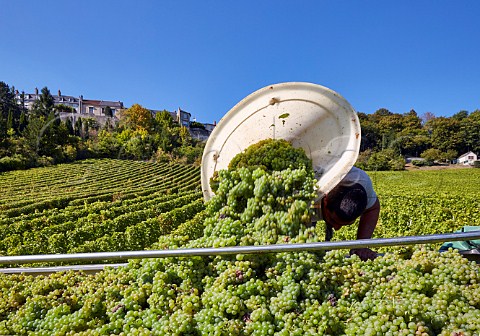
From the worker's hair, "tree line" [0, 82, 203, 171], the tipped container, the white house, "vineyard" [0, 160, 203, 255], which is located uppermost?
"tree line" [0, 82, 203, 171]

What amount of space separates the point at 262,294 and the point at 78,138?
64825 millimetres

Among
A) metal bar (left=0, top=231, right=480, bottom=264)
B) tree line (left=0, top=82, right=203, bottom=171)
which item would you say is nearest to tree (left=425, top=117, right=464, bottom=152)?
metal bar (left=0, top=231, right=480, bottom=264)

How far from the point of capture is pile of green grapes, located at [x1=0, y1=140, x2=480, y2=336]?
5.28 feet

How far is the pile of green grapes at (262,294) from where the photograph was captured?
1608mm

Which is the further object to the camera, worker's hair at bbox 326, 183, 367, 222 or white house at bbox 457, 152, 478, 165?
white house at bbox 457, 152, 478, 165

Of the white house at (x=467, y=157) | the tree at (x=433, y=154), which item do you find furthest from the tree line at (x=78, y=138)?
the white house at (x=467, y=157)

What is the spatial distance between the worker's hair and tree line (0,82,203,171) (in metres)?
48.1

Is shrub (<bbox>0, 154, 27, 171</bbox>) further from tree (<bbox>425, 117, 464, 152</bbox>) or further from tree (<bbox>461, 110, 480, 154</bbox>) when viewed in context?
tree (<bbox>461, 110, 480, 154</bbox>)

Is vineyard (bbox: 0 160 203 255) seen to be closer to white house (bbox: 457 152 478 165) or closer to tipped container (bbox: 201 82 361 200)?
tipped container (bbox: 201 82 361 200)

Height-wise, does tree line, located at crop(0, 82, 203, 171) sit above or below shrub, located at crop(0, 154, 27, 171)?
above

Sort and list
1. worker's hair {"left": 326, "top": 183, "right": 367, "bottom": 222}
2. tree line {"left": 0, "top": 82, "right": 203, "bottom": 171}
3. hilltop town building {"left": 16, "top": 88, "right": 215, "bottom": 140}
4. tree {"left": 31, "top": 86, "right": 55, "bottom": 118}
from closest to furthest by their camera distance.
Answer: worker's hair {"left": 326, "top": 183, "right": 367, "bottom": 222} < tree line {"left": 0, "top": 82, "right": 203, "bottom": 171} < tree {"left": 31, "top": 86, "right": 55, "bottom": 118} < hilltop town building {"left": 16, "top": 88, "right": 215, "bottom": 140}

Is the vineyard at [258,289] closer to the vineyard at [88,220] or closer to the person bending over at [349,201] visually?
the person bending over at [349,201]

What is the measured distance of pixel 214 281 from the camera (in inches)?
75.8

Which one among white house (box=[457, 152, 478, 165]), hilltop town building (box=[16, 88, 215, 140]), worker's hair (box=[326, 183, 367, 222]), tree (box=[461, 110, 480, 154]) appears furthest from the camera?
Result: hilltop town building (box=[16, 88, 215, 140])
